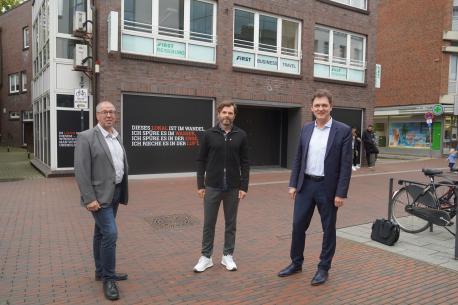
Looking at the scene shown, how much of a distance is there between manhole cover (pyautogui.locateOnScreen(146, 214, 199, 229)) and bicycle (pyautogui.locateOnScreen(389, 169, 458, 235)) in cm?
324

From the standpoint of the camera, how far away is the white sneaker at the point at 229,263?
15.9ft

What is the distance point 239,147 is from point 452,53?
27365mm

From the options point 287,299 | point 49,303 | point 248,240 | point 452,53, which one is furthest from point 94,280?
point 452,53

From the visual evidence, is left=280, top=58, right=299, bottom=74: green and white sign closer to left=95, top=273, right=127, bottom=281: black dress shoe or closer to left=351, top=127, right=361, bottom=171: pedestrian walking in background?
left=351, top=127, right=361, bottom=171: pedestrian walking in background

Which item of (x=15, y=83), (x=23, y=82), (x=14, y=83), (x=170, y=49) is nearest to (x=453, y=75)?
(x=170, y=49)

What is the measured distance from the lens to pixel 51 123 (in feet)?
42.7

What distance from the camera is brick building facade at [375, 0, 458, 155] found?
1075 inches

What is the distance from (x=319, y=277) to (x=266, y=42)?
12.3 m

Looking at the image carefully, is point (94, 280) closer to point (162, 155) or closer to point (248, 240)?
point (248, 240)

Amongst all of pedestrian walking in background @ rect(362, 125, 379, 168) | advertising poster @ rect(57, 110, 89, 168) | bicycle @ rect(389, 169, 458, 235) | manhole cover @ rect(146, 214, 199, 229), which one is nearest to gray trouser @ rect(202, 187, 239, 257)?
manhole cover @ rect(146, 214, 199, 229)

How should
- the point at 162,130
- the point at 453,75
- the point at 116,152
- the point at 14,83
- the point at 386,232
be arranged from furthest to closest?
1. the point at 14,83
2. the point at 453,75
3. the point at 162,130
4. the point at 386,232
5. the point at 116,152

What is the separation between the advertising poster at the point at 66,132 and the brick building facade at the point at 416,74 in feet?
73.3

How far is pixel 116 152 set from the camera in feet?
14.0

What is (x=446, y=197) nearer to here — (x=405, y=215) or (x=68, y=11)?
(x=405, y=215)
